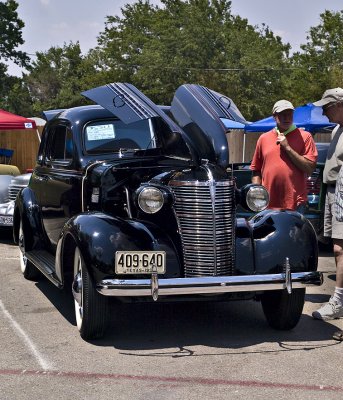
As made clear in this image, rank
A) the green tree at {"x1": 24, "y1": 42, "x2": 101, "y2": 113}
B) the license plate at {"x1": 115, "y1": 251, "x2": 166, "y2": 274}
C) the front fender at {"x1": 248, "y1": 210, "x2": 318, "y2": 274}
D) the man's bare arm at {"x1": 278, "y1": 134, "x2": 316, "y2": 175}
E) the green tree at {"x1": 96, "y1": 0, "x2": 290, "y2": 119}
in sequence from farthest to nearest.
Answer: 1. the green tree at {"x1": 24, "y1": 42, "x2": 101, "y2": 113}
2. the green tree at {"x1": 96, "y1": 0, "x2": 290, "y2": 119}
3. the man's bare arm at {"x1": 278, "y1": 134, "x2": 316, "y2": 175}
4. the front fender at {"x1": 248, "y1": 210, "x2": 318, "y2": 274}
5. the license plate at {"x1": 115, "y1": 251, "x2": 166, "y2": 274}

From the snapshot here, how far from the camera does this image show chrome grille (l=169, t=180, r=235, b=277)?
5.07 m

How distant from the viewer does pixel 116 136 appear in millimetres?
6492

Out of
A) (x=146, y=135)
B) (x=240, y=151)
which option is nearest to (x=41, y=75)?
(x=240, y=151)

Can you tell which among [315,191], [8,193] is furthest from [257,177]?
[8,193]

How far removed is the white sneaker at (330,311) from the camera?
578 cm

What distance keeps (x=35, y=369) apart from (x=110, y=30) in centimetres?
5211

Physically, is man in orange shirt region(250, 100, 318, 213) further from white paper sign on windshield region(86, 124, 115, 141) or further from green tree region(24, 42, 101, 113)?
green tree region(24, 42, 101, 113)

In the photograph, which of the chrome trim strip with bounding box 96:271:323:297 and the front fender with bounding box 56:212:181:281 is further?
the front fender with bounding box 56:212:181:281

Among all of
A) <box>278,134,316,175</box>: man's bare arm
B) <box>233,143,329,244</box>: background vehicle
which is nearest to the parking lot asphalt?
<box>278,134,316,175</box>: man's bare arm

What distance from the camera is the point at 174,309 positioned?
20.6 ft

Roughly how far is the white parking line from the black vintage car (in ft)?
1.30

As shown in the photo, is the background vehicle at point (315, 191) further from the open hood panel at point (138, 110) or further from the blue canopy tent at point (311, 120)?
the blue canopy tent at point (311, 120)

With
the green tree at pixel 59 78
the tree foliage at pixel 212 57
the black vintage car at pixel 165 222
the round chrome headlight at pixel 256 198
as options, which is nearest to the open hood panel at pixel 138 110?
the black vintage car at pixel 165 222

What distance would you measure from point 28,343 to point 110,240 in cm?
103
